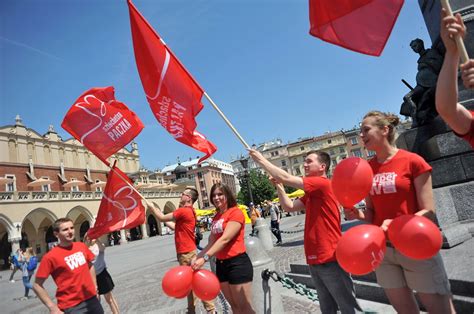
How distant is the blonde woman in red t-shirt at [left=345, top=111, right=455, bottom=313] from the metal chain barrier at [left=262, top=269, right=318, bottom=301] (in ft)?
5.41

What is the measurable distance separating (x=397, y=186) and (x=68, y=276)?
11.3 feet

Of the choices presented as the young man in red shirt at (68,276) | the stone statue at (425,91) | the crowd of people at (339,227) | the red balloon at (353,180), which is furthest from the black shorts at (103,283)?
the stone statue at (425,91)

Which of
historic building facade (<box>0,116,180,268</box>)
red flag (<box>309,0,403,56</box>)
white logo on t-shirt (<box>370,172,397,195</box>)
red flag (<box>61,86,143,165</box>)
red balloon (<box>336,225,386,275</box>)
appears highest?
historic building facade (<box>0,116,180,268</box>)

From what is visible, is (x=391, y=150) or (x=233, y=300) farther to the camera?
(x=233, y=300)

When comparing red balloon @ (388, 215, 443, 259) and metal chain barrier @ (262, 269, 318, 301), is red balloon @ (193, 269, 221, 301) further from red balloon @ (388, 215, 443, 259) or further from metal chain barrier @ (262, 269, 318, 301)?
red balloon @ (388, 215, 443, 259)

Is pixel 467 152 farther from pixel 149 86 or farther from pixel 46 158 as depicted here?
pixel 46 158

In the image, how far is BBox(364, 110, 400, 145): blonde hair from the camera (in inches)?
96.6

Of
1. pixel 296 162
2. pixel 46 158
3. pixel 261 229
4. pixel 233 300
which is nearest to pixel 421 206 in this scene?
pixel 233 300

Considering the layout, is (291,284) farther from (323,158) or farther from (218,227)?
(323,158)

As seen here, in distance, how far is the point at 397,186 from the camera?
226 centimetres

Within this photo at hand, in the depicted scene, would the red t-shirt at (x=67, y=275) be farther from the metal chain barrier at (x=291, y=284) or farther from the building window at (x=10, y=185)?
the building window at (x=10, y=185)

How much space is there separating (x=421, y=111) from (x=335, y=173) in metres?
4.35

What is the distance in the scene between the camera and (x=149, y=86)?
4758mm

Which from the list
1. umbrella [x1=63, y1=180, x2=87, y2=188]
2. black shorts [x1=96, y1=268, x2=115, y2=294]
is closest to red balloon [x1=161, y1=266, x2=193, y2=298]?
black shorts [x1=96, y1=268, x2=115, y2=294]
